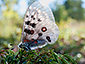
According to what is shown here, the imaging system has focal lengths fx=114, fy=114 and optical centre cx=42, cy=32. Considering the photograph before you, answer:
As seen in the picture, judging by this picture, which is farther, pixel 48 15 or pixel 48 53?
pixel 48 15

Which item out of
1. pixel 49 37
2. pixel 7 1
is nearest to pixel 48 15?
pixel 49 37

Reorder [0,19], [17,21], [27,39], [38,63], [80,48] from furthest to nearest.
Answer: [17,21] < [0,19] < [80,48] < [27,39] < [38,63]

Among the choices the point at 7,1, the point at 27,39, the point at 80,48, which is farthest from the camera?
the point at 7,1

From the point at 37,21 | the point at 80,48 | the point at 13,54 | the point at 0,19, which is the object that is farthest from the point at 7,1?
the point at 13,54

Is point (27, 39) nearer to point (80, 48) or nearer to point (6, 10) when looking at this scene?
point (80, 48)

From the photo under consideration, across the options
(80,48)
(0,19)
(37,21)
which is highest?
(0,19)

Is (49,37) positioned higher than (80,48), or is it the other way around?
(80,48)
